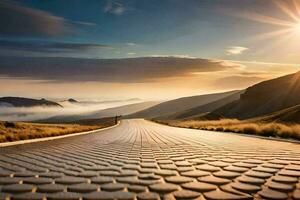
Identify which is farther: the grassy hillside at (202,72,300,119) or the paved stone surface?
the grassy hillside at (202,72,300,119)

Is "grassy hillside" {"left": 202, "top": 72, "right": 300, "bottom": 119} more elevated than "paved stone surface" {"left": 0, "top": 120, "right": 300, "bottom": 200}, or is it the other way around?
"grassy hillside" {"left": 202, "top": 72, "right": 300, "bottom": 119}

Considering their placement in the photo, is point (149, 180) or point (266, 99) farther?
point (266, 99)

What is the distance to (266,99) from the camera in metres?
127

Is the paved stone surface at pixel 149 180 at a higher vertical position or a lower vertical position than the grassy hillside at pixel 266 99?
lower

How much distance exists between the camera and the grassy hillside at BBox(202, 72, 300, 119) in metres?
116

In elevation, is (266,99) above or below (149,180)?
above

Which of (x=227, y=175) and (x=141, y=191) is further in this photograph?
(x=227, y=175)

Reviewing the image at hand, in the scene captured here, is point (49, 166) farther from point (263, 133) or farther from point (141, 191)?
point (263, 133)

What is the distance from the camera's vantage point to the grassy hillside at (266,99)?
116375 millimetres

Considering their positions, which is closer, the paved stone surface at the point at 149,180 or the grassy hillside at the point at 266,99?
the paved stone surface at the point at 149,180

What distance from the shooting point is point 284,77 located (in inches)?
5438

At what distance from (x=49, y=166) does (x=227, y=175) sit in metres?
3.50

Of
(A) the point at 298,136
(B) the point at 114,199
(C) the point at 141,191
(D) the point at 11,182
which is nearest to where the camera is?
(B) the point at 114,199

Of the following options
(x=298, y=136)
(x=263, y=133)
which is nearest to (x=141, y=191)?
(x=298, y=136)
